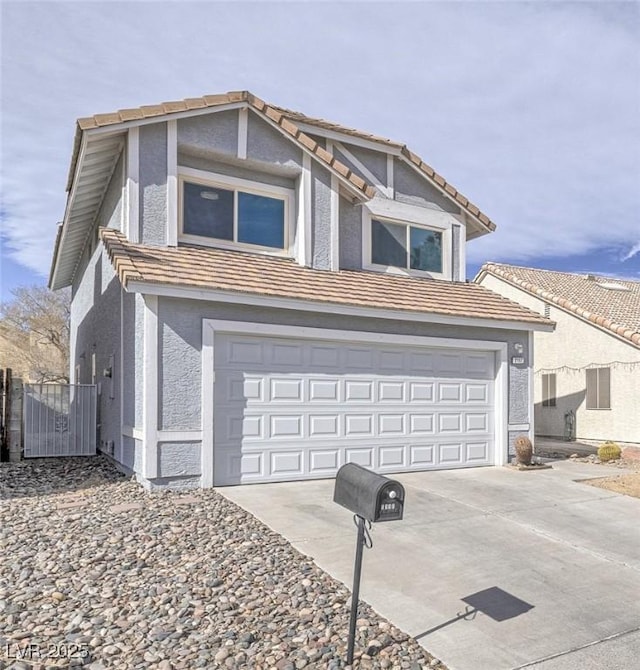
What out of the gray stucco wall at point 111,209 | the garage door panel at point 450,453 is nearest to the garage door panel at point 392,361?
the garage door panel at point 450,453

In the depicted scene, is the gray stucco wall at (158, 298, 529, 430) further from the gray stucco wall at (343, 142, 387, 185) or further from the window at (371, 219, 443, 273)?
the gray stucco wall at (343, 142, 387, 185)

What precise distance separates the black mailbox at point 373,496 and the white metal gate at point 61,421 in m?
9.36

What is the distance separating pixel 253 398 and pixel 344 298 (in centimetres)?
227

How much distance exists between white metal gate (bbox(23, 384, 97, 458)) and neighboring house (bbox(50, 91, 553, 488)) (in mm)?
622

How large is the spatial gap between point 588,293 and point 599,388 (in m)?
4.60

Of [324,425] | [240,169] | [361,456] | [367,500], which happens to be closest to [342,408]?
[324,425]

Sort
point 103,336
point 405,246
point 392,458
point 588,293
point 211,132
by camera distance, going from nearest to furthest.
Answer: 1. point 211,132
2. point 392,458
3. point 103,336
4. point 405,246
5. point 588,293

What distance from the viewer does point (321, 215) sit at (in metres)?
10.3

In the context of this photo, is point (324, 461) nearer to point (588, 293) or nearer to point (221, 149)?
point (221, 149)

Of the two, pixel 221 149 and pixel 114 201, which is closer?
pixel 221 149

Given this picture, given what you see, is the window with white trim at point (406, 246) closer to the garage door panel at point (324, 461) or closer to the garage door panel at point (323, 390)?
the garage door panel at point (323, 390)

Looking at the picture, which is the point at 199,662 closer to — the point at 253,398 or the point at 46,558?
the point at 46,558

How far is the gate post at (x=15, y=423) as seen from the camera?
431 inches

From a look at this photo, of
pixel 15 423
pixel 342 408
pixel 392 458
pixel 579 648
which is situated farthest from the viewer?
pixel 15 423
